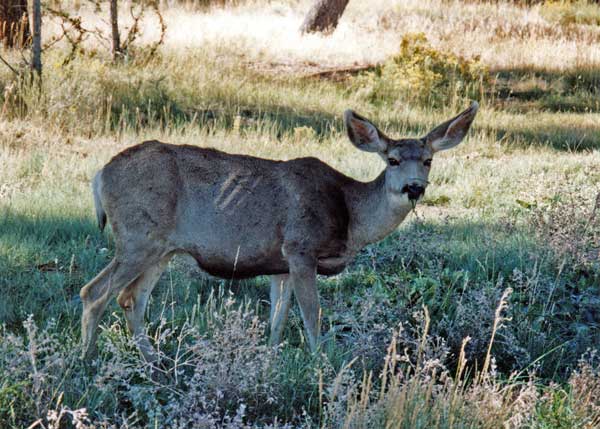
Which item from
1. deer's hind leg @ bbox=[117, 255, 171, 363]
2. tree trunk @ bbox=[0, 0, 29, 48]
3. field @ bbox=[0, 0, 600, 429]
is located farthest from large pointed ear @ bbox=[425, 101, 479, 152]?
tree trunk @ bbox=[0, 0, 29, 48]

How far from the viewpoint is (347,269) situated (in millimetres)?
7492

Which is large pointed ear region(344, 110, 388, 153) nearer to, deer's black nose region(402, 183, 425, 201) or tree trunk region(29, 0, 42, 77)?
deer's black nose region(402, 183, 425, 201)

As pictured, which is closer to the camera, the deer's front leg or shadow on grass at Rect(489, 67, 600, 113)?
the deer's front leg

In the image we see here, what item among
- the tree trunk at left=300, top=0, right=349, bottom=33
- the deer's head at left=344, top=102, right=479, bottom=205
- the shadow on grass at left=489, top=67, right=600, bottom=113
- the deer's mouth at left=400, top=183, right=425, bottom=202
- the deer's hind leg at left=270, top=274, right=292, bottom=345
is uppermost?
the deer's head at left=344, top=102, right=479, bottom=205

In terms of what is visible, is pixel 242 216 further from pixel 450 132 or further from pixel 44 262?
pixel 44 262

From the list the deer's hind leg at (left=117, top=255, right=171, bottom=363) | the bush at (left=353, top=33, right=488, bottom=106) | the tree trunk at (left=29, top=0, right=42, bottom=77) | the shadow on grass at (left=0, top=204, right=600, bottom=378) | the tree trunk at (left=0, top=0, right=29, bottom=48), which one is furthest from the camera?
the bush at (left=353, top=33, right=488, bottom=106)

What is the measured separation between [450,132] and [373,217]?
78 cm

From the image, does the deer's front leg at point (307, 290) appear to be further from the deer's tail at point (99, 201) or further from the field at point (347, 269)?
the deer's tail at point (99, 201)

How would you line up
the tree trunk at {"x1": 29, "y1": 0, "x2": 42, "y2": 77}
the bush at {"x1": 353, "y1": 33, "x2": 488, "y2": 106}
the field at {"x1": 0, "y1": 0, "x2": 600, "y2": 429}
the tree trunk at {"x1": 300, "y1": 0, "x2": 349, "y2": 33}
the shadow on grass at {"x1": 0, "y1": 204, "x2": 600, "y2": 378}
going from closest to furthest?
the field at {"x1": 0, "y1": 0, "x2": 600, "y2": 429} < the shadow on grass at {"x1": 0, "y1": 204, "x2": 600, "y2": 378} < the tree trunk at {"x1": 29, "y1": 0, "x2": 42, "y2": 77} < the bush at {"x1": 353, "y1": 33, "x2": 488, "y2": 106} < the tree trunk at {"x1": 300, "y1": 0, "x2": 349, "y2": 33}

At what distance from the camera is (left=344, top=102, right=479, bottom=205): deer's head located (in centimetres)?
609

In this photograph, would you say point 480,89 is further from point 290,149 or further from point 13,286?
point 13,286

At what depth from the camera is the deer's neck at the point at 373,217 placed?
6250mm

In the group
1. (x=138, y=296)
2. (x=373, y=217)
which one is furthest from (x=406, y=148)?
(x=138, y=296)

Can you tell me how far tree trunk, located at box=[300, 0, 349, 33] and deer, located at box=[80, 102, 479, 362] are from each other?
1627 cm
